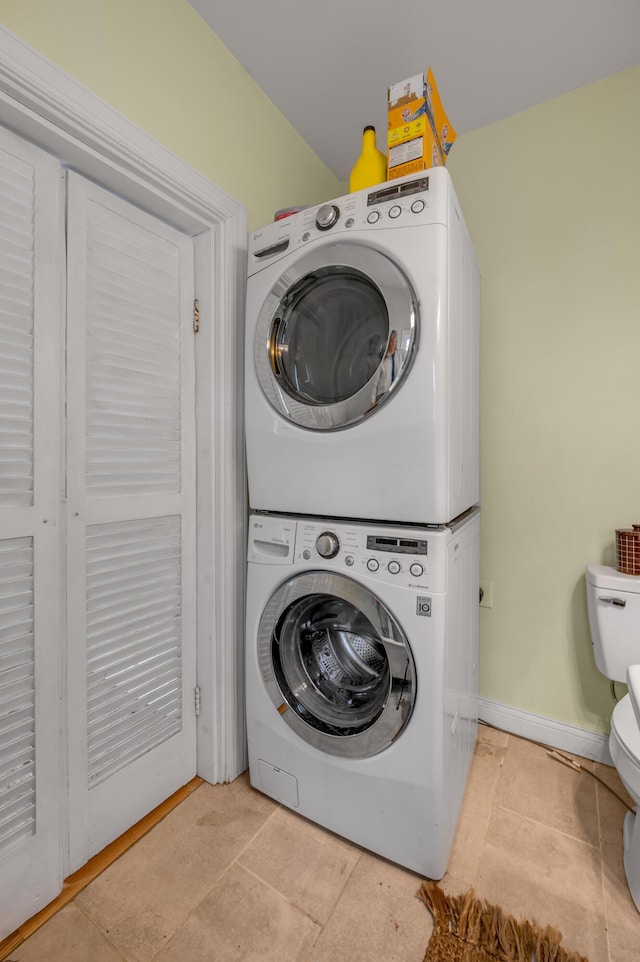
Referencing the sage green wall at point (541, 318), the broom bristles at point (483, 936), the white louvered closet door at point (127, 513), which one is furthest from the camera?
the sage green wall at point (541, 318)

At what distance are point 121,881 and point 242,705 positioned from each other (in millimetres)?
539

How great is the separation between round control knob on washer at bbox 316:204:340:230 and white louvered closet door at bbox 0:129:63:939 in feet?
2.23

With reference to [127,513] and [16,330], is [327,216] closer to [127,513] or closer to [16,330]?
[16,330]

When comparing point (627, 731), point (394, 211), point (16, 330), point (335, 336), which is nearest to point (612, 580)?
point (627, 731)

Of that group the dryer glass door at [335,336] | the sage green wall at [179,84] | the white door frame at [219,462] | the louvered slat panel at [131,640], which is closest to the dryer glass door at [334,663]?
the white door frame at [219,462]

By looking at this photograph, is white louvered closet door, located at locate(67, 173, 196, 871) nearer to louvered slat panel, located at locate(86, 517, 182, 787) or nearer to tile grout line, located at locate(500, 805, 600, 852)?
louvered slat panel, located at locate(86, 517, 182, 787)

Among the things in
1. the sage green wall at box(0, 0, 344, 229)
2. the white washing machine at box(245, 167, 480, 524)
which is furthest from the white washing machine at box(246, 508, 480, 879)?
the sage green wall at box(0, 0, 344, 229)

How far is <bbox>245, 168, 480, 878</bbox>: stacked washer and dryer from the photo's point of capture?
1052 mm

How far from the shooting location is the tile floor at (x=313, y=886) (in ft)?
3.21

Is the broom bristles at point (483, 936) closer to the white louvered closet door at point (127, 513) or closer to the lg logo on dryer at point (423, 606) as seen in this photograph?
the lg logo on dryer at point (423, 606)

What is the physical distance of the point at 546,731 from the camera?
5.50ft

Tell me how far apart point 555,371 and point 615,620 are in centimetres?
93

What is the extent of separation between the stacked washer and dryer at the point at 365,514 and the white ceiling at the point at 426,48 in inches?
27.3

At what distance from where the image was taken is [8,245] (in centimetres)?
100
